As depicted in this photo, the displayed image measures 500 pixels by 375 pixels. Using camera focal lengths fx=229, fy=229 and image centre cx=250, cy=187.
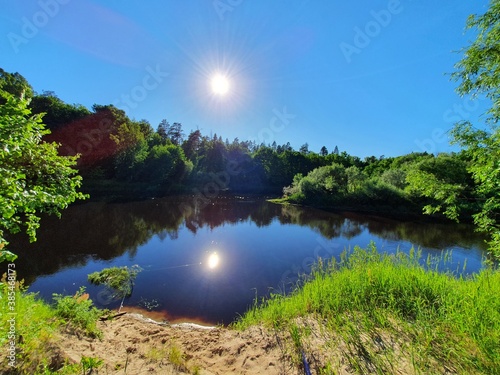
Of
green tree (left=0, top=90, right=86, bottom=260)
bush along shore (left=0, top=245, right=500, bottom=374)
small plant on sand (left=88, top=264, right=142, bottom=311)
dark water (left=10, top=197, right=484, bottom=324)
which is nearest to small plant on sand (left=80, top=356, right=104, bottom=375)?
bush along shore (left=0, top=245, right=500, bottom=374)

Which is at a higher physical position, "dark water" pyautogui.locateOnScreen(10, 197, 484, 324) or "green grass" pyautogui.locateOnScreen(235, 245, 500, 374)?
"green grass" pyautogui.locateOnScreen(235, 245, 500, 374)

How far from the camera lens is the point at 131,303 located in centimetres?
813

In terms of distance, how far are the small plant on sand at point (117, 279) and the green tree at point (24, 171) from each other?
6.34 meters

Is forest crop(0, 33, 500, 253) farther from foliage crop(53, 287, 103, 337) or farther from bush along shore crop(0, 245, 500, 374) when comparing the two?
foliage crop(53, 287, 103, 337)

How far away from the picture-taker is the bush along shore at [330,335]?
3248mm

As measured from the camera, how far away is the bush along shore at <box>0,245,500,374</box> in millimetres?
3248

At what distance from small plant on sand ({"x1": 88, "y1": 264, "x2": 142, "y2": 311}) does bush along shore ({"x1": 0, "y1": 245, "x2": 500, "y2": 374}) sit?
2.86 meters

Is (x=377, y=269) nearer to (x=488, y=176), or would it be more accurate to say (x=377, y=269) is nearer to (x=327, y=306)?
(x=327, y=306)

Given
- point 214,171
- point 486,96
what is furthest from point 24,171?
point 214,171

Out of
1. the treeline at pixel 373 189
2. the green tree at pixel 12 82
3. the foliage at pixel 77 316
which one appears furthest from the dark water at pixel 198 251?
the green tree at pixel 12 82

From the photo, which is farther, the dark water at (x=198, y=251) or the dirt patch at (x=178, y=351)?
the dark water at (x=198, y=251)

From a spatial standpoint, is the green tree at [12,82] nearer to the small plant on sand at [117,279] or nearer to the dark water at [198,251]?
the dark water at [198,251]

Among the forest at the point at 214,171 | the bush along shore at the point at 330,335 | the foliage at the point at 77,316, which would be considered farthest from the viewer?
the forest at the point at 214,171

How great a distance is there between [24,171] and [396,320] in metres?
6.78
